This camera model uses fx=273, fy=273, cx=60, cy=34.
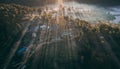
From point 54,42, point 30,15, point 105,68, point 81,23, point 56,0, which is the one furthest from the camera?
point 56,0

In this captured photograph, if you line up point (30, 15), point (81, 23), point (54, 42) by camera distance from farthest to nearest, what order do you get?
point (30, 15), point (81, 23), point (54, 42)

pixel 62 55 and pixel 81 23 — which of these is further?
pixel 81 23

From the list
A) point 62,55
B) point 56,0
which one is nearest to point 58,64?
point 62,55

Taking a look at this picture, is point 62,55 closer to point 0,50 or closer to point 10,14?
point 0,50

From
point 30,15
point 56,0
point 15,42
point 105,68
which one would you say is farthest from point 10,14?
point 56,0

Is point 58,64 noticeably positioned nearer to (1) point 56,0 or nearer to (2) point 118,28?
(2) point 118,28

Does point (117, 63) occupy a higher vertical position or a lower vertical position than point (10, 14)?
lower
